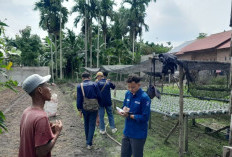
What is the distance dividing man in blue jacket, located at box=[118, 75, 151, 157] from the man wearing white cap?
1457 mm

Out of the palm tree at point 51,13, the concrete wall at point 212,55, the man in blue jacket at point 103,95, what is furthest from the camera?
the palm tree at point 51,13

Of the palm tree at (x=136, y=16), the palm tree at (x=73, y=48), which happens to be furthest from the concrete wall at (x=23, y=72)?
the palm tree at (x=136, y=16)

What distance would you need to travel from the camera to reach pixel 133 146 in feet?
10.0

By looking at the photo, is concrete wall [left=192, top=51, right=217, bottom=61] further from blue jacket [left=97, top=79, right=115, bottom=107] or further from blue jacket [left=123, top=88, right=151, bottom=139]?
blue jacket [left=123, top=88, right=151, bottom=139]

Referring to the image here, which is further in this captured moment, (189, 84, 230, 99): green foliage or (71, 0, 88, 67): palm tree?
(71, 0, 88, 67): palm tree

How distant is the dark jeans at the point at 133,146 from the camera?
302 centimetres

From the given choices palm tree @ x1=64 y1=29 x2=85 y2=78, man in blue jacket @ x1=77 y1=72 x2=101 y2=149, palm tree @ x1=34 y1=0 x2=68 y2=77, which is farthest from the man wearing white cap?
palm tree @ x1=34 y1=0 x2=68 y2=77

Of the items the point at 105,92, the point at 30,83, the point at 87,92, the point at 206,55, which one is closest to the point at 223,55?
the point at 206,55

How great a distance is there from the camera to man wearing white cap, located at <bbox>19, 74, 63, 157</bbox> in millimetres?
1651

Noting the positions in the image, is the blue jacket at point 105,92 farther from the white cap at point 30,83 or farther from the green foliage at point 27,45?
the green foliage at point 27,45

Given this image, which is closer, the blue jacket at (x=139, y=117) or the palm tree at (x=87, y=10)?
the blue jacket at (x=139, y=117)

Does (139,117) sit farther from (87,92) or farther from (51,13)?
(51,13)

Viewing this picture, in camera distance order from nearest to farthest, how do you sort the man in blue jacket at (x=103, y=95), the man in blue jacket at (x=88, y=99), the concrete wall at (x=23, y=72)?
the man in blue jacket at (x=88, y=99), the man in blue jacket at (x=103, y=95), the concrete wall at (x=23, y=72)

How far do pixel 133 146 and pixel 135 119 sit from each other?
1.36ft
